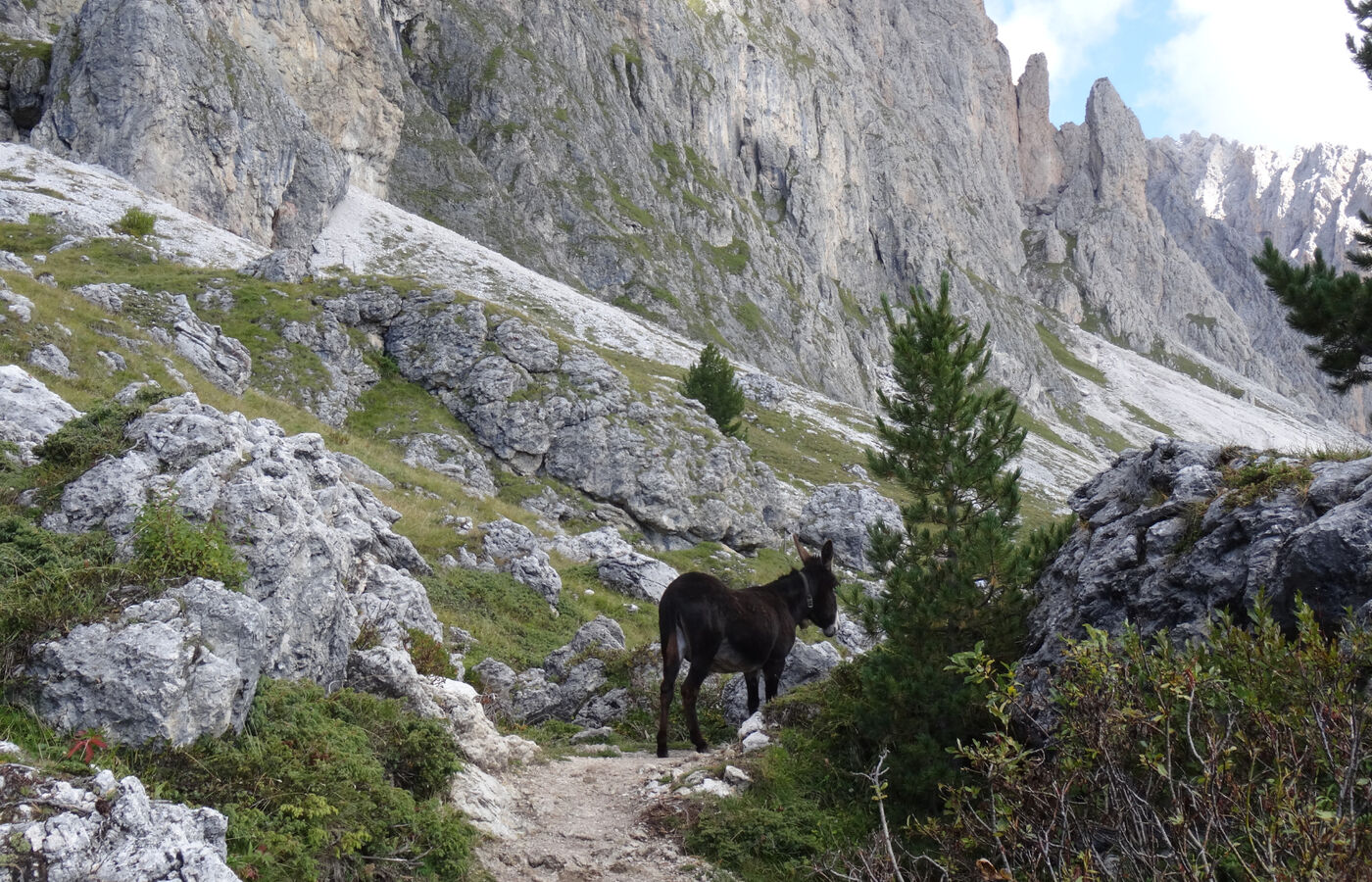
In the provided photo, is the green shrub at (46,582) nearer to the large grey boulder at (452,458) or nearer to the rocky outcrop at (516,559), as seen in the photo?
the rocky outcrop at (516,559)

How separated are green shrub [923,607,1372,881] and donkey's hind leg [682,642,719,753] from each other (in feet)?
20.0

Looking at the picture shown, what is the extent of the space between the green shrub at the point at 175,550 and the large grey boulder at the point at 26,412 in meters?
2.68

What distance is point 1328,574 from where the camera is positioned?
20.1 feet

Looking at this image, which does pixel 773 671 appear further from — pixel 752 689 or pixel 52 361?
pixel 52 361

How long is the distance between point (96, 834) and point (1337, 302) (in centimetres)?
1511

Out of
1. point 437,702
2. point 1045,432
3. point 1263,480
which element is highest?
point 1263,480

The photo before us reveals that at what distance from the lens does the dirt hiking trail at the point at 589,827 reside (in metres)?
7.24

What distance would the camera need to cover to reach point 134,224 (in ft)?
152

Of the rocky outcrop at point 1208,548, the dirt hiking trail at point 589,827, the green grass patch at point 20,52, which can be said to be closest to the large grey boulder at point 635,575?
the dirt hiking trail at point 589,827

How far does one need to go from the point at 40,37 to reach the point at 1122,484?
95451mm

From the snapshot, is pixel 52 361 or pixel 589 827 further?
pixel 52 361

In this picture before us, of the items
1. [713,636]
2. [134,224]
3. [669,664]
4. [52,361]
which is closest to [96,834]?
[669,664]

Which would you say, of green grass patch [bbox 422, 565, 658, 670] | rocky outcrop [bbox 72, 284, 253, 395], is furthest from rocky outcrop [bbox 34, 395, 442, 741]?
rocky outcrop [bbox 72, 284, 253, 395]

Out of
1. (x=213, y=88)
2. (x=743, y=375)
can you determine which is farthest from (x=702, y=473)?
(x=213, y=88)
